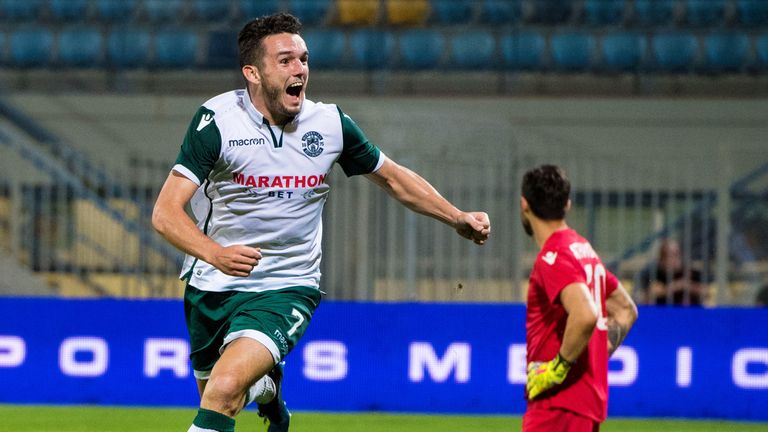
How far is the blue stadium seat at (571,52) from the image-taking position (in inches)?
611

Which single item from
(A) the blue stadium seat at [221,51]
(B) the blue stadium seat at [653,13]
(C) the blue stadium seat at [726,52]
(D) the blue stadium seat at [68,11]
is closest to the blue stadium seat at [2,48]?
(D) the blue stadium seat at [68,11]

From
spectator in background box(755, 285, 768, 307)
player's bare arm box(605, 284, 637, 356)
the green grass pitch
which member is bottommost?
the green grass pitch

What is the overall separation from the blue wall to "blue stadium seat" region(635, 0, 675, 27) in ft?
21.5

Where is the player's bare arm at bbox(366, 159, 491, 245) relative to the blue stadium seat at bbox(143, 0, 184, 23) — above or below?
below

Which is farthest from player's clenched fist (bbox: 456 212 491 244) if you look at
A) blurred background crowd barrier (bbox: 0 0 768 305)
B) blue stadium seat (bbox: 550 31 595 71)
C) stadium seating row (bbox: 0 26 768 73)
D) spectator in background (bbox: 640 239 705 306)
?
blue stadium seat (bbox: 550 31 595 71)

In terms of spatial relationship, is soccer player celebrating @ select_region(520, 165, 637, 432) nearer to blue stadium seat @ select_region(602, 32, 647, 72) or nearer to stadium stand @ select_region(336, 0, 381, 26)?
blue stadium seat @ select_region(602, 32, 647, 72)

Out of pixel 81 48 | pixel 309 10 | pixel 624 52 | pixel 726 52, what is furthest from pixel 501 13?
pixel 81 48

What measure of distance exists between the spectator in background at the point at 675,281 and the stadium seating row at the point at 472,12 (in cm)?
541

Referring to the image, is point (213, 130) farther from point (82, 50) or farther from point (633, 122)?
point (82, 50)

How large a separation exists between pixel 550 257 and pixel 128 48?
475 inches

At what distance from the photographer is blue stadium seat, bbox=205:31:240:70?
50.7 ft

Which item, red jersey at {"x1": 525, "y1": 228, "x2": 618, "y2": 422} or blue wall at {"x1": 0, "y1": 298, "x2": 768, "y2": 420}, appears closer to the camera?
red jersey at {"x1": 525, "y1": 228, "x2": 618, "y2": 422}

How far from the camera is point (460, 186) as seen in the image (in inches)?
431

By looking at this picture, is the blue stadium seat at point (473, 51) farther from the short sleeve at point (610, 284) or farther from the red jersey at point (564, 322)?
the red jersey at point (564, 322)
